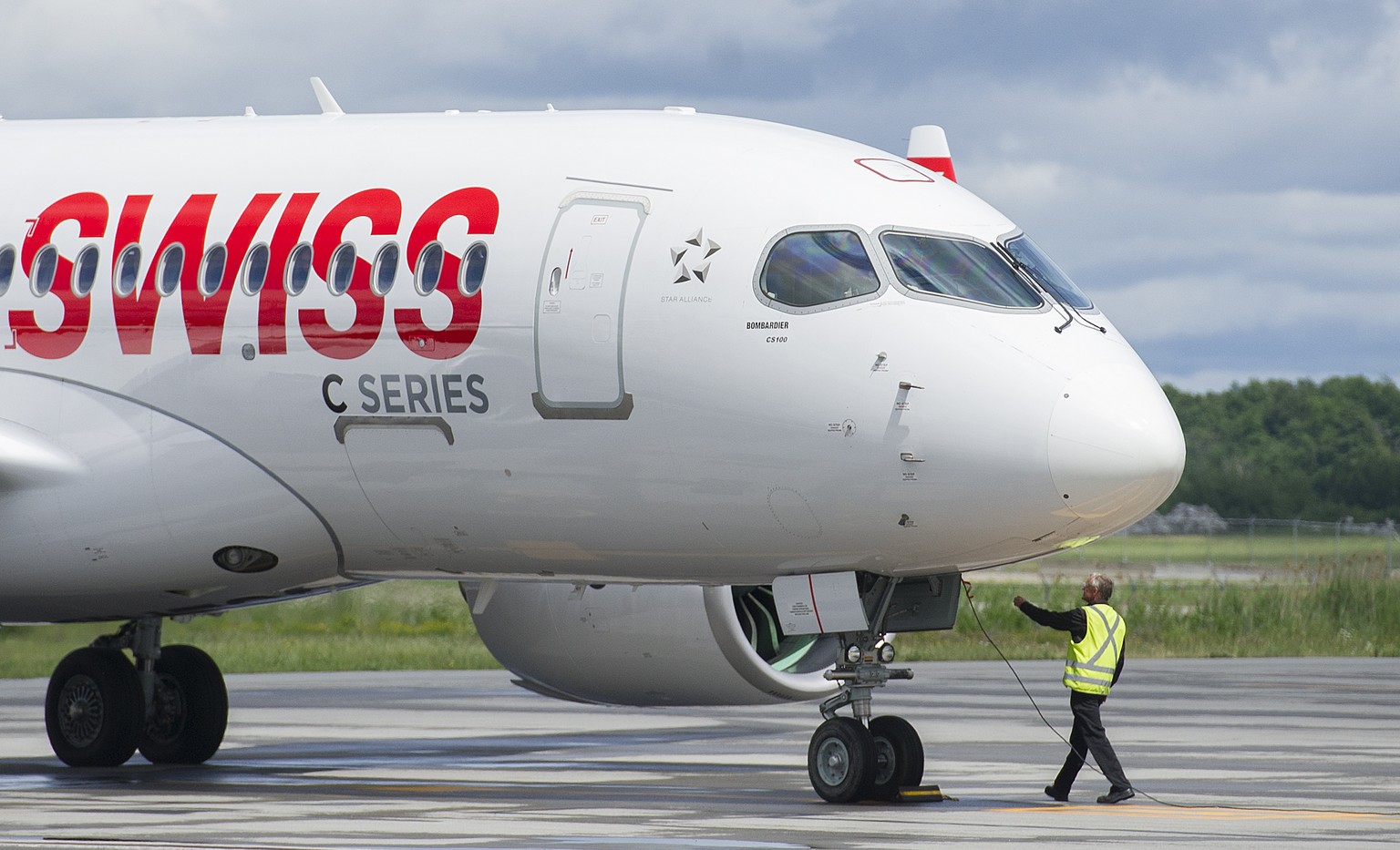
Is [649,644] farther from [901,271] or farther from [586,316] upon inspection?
[901,271]

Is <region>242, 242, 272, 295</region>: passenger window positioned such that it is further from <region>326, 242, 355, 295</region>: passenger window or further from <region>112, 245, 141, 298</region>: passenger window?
<region>112, 245, 141, 298</region>: passenger window

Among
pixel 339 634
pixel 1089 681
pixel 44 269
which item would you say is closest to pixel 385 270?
pixel 44 269

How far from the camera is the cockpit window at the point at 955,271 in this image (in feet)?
47.7

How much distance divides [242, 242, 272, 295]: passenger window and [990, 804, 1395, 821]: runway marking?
236 inches

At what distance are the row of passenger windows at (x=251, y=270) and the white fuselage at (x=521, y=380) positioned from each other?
55 millimetres

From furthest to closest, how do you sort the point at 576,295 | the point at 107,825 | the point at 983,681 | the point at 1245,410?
the point at 1245,410, the point at 983,681, the point at 576,295, the point at 107,825

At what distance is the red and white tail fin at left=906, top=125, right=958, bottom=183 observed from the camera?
698 inches

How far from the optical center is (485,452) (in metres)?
15.4

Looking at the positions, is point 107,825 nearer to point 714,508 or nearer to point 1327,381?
point 714,508

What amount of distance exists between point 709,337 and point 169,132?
5.13 m

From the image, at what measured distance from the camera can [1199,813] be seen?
48.9 ft

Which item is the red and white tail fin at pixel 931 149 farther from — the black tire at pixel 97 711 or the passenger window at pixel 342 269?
the black tire at pixel 97 711

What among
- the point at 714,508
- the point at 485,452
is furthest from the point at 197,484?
the point at 714,508

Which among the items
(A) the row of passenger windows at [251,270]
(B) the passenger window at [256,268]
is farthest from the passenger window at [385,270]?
(B) the passenger window at [256,268]
